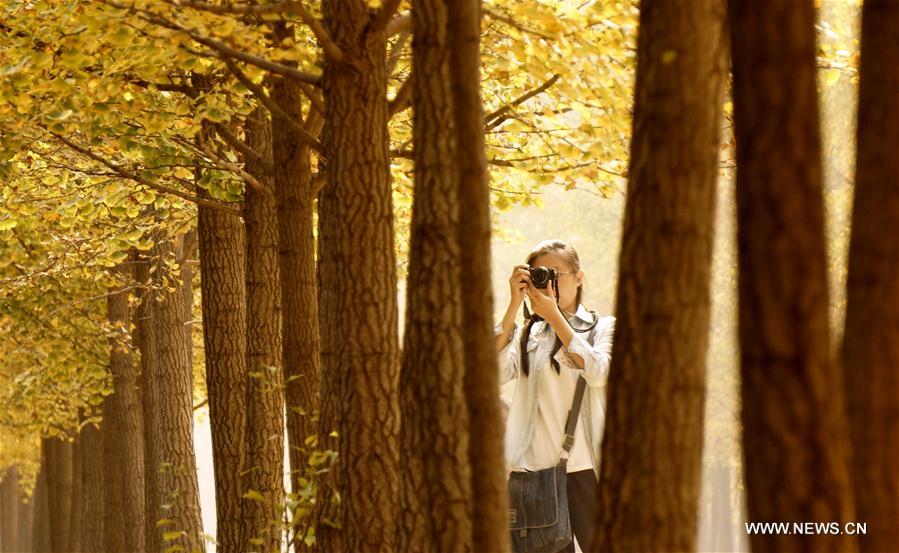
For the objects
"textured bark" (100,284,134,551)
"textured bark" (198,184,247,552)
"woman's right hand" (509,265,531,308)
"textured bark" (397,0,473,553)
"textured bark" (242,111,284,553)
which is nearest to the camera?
"textured bark" (397,0,473,553)

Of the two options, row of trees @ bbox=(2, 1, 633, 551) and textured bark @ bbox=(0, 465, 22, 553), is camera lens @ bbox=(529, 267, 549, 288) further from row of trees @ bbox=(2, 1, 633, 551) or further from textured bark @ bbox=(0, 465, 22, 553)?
textured bark @ bbox=(0, 465, 22, 553)

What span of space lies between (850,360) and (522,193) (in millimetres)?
6810

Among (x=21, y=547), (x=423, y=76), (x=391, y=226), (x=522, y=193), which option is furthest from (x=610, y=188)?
(x=21, y=547)

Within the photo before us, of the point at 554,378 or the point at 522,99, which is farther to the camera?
the point at 522,99

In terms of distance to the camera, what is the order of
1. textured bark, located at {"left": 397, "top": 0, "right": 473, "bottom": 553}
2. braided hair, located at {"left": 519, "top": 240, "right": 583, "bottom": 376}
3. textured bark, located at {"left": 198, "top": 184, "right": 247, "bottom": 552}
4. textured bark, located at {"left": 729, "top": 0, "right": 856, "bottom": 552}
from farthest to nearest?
textured bark, located at {"left": 198, "top": 184, "right": 247, "bottom": 552}, braided hair, located at {"left": 519, "top": 240, "right": 583, "bottom": 376}, textured bark, located at {"left": 397, "top": 0, "right": 473, "bottom": 553}, textured bark, located at {"left": 729, "top": 0, "right": 856, "bottom": 552}

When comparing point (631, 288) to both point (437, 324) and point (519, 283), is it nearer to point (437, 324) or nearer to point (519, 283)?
point (437, 324)

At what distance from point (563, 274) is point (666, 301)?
11.4 feet

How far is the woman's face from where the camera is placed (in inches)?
278

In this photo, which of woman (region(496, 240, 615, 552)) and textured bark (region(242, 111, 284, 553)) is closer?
woman (region(496, 240, 615, 552))

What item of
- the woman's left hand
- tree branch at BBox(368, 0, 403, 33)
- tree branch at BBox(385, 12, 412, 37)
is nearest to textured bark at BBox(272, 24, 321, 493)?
tree branch at BBox(385, 12, 412, 37)

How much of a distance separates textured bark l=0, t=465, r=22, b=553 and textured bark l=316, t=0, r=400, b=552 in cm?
3244

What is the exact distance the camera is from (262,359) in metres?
9.20

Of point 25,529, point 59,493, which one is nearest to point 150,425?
point 59,493

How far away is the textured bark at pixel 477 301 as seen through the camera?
14.9ft
